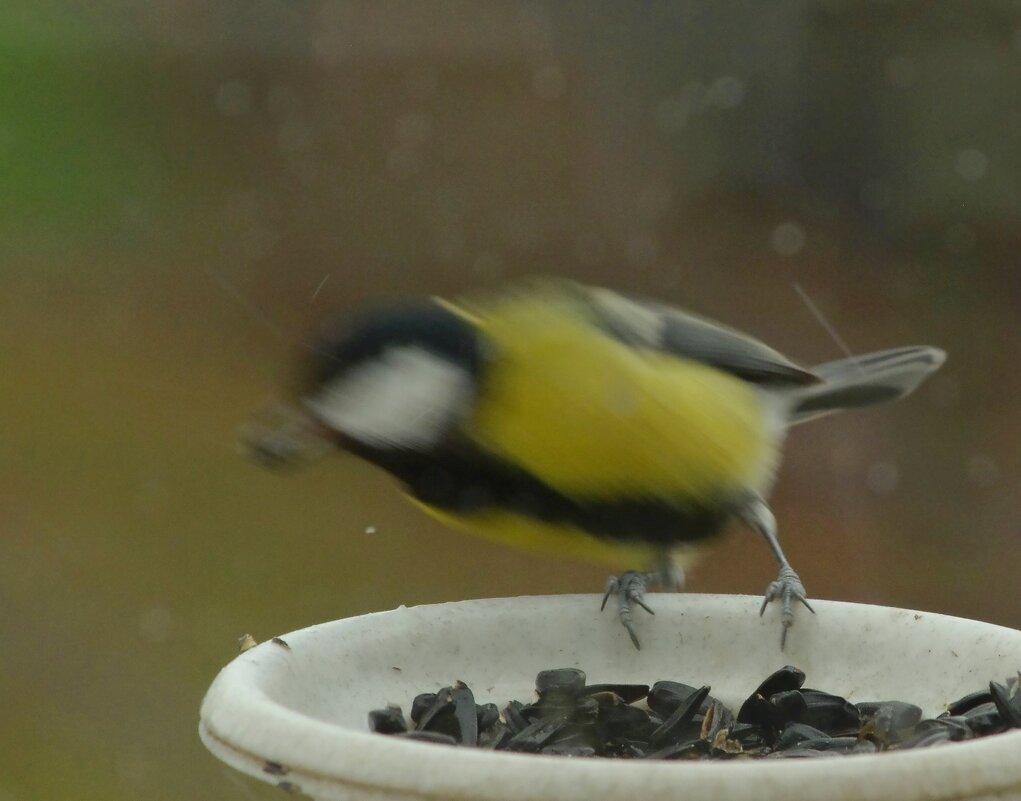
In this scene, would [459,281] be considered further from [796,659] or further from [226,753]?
[226,753]

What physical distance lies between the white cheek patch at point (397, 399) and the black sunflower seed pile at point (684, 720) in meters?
0.23

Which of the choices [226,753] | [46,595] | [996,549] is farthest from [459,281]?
[226,753]

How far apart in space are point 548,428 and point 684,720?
0.99 ft

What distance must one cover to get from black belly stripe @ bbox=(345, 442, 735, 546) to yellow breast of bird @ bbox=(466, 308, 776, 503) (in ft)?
0.04

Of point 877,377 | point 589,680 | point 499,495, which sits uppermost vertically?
point 877,377

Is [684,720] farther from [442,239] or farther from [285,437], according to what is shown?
[442,239]

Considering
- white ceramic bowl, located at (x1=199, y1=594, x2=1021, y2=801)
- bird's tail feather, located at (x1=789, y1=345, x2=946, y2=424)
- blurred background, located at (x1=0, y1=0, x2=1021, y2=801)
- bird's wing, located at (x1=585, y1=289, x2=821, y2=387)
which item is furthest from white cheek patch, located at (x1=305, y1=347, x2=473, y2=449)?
blurred background, located at (x1=0, y1=0, x2=1021, y2=801)

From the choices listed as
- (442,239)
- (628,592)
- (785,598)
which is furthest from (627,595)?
(442,239)

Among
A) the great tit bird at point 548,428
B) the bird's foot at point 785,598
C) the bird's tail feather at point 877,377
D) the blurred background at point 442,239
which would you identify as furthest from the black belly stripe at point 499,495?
the blurred background at point 442,239

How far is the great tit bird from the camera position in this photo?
1154 millimetres

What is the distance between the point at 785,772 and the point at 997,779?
0.13 meters

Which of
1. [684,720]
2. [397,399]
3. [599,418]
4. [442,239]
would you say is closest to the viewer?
[684,720]

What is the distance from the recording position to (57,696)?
105 inches

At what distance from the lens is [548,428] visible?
4.03 feet
